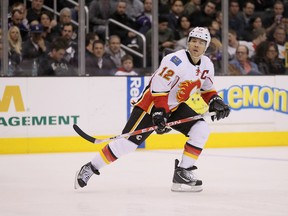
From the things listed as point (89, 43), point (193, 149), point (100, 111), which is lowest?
point (193, 149)

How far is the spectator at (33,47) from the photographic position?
876 cm

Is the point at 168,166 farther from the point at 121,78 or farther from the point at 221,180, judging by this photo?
the point at 121,78

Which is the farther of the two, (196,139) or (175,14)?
(175,14)

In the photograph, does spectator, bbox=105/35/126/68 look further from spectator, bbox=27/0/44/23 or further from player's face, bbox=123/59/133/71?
spectator, bbox=27/0/44/23

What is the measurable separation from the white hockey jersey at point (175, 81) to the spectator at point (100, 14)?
3770 mm

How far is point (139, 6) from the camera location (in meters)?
9.77

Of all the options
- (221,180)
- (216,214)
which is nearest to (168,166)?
(221,180)

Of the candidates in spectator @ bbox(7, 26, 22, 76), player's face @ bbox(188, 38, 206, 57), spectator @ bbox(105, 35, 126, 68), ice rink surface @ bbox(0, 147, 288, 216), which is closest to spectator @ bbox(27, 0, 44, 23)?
spectator @ bbox(7, 26, 22, 76)

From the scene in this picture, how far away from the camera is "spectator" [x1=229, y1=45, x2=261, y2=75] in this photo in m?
9.84

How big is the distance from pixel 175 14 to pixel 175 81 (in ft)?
14.3

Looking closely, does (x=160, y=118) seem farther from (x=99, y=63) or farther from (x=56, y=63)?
(x=99, y=63)

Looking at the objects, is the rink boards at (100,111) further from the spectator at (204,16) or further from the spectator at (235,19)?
the spectator at (204,16)

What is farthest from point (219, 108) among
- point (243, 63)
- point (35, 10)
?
point (243, 63)

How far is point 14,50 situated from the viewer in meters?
8.71
